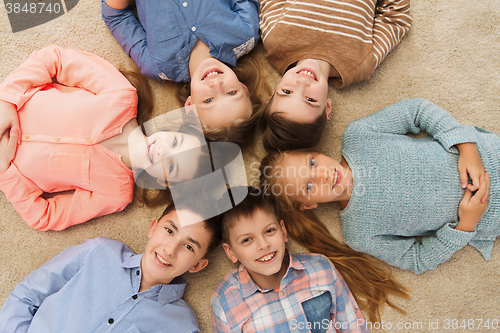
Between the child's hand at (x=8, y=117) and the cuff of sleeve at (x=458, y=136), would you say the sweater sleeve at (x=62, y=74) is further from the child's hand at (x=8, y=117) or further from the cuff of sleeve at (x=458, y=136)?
the cuff of sleeve at (x=458, y=136)

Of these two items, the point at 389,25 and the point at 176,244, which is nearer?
the point at 176,244

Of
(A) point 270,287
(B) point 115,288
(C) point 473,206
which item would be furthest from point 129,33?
(C) point 473,206

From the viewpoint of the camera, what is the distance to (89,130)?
1012 mm

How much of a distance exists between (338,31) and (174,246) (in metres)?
0.89

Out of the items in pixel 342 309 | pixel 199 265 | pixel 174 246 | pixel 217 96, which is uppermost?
pixel 217 96

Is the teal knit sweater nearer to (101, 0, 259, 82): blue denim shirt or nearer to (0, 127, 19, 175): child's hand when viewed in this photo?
(101, 0, 259, 82): blue denim shirt

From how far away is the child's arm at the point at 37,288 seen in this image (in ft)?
3.17

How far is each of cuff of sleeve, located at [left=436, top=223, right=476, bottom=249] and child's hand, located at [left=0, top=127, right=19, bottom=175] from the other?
1.45 m

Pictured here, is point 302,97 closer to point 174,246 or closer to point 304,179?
point 304,179

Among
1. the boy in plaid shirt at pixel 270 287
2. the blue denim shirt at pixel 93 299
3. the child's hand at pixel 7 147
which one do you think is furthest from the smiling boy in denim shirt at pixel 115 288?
the child's hand at pixel 7 147

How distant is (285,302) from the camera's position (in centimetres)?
101

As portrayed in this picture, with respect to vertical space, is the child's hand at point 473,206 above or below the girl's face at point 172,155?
below

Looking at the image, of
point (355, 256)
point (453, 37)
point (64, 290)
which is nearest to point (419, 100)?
point (453, 37)

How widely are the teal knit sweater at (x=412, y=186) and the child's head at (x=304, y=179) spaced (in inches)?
2.5
